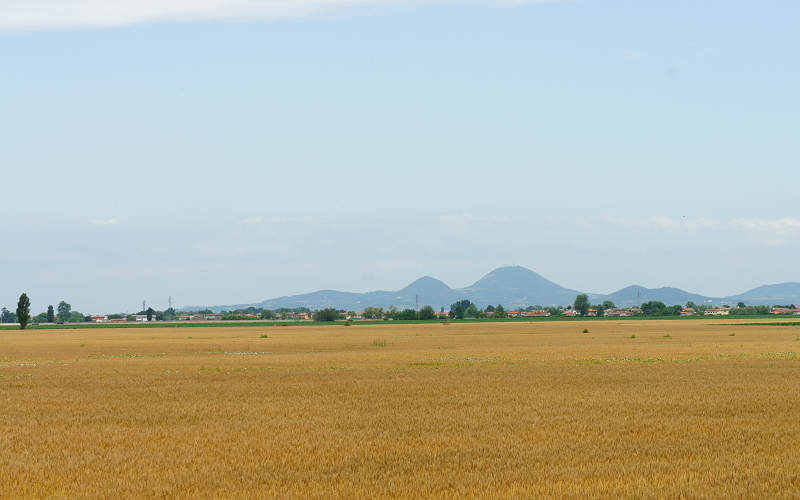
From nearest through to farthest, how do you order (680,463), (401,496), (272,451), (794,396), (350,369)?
(401,496) < (680,463) < (272,451) < (794,396) < (350,369)

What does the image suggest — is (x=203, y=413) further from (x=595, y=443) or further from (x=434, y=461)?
(x=595, y=443)

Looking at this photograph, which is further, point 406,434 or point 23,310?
point 23,310

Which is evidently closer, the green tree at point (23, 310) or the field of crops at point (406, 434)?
the field of crops at point (406, 434)

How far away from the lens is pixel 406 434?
18078mm

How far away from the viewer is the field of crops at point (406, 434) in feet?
43.7

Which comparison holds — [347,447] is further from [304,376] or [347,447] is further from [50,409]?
[304,376]

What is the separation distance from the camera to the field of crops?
13.3 meters

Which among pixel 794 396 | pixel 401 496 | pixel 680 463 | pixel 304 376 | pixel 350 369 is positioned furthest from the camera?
pixel 350 369

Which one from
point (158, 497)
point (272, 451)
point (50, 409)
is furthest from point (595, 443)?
point (50, 409)

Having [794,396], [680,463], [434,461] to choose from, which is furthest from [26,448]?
[794,396]

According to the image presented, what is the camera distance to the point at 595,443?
55.0 feet

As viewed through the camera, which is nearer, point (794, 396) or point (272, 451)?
point (272, 451)

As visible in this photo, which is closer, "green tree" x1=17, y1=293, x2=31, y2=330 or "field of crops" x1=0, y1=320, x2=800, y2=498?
"field of crops" x1=0, y1=320, x2=800, y2=498

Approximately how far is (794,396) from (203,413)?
55.0 feet
